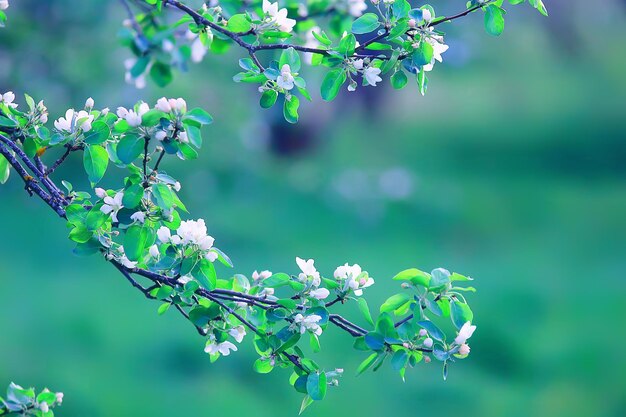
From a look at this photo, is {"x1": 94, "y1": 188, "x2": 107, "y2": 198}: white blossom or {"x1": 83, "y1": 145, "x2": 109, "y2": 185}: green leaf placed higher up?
{"x1": 83, "y1": 145, "x2": 109, "y2": 185}: green leaf

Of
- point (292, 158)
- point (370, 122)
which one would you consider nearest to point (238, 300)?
point (292, 158)

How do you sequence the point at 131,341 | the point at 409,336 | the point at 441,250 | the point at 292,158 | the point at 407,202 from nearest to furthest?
the point at 409,336 → the point at 131,341 → the point at 441,250 → the point at 407,202 → the point at 292,158

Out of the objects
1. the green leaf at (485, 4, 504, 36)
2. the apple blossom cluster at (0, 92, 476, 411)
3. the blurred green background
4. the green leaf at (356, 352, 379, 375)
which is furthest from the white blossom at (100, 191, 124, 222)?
the blurred green background

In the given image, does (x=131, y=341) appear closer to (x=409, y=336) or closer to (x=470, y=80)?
(x=409, y=336)

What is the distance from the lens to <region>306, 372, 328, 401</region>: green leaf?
1.49m

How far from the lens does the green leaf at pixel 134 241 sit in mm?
1466

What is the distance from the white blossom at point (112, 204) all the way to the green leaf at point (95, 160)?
3.4 inches

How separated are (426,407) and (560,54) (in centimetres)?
654

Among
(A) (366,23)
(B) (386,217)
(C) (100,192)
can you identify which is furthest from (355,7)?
(B) (386,217)

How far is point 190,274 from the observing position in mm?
1544

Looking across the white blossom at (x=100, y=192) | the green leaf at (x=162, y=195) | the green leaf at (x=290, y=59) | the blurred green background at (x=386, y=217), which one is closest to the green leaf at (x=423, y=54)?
the green leaf at (x=290, y=59)

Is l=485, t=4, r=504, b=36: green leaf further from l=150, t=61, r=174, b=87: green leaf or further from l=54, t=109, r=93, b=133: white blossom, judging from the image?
l=54, t=109, r=93, b=133: white blossom

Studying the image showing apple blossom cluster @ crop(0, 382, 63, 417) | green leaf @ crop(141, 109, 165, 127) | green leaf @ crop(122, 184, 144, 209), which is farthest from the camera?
apple blossom cluster @ crop(0, 382, 63, 417)

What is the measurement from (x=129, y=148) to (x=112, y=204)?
0.47 feet
